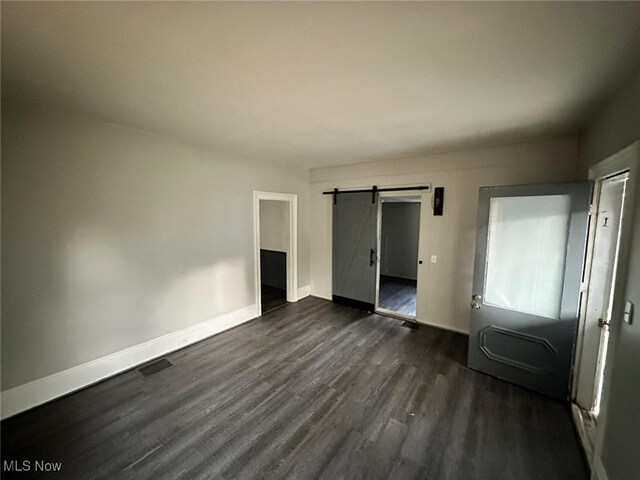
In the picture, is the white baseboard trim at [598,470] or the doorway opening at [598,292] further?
the doorway opening at [598,292]

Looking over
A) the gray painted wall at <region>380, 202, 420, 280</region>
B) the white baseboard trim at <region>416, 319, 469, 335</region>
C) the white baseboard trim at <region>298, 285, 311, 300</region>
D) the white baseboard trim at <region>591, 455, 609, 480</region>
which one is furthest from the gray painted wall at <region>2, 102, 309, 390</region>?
the gray painted wall at <region>380, 202, 420, 280</region>

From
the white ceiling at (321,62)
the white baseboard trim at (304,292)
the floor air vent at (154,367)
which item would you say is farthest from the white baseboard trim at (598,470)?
the white baseboard trim at (304,292)

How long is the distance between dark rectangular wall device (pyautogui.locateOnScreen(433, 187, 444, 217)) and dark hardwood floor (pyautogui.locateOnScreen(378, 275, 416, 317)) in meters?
1.82

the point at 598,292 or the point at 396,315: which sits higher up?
the point at 598,292

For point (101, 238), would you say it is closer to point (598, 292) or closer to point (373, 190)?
point (373, 190)

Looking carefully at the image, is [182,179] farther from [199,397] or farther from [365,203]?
[365,203]

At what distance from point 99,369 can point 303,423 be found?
222 cm

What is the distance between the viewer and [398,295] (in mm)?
5582

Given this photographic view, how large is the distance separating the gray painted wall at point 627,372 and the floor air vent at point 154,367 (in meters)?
3.73

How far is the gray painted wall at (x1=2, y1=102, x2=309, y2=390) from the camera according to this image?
217cm

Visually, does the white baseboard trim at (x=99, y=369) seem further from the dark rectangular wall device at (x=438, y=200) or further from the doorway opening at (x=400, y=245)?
the doorway opening at (x=400, y=245)

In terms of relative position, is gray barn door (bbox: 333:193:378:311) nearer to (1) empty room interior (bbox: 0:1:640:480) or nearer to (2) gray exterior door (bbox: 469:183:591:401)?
(1) empty room interior (bbox: 0:1:640:480)

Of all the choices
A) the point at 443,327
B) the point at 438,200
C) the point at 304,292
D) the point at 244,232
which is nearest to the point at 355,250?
the point at 304,292

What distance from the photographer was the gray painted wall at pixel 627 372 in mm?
1338
